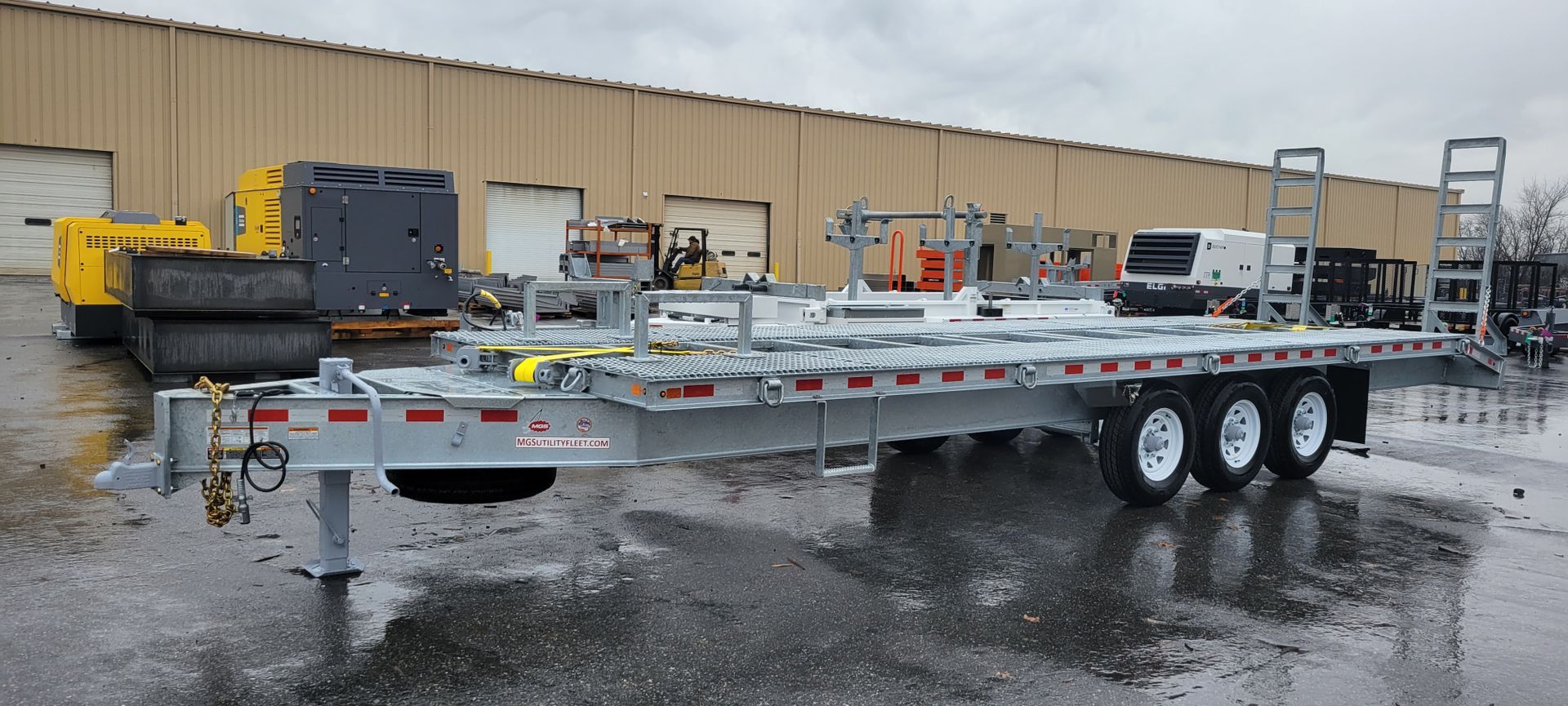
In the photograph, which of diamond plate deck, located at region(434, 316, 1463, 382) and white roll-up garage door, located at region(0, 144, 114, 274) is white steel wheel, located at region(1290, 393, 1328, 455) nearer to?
diamond plate deck, located at region(434, 316, 1463, 382)

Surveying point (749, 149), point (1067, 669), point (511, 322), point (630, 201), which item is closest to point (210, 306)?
point (511, 322)

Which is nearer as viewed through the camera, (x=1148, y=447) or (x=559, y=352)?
(x=559, y=352)

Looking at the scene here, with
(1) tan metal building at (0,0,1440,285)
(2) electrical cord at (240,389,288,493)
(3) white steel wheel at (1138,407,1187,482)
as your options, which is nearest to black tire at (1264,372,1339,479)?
(3) white steel wheel at (1138,407,1187,482)

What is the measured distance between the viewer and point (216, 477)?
14.1ft

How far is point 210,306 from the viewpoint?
1185 centimetres

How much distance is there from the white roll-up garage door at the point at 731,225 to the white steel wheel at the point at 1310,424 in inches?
944

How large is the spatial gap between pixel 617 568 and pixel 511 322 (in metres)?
2.09

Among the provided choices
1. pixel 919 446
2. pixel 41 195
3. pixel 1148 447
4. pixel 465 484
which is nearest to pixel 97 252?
pixel 41 195

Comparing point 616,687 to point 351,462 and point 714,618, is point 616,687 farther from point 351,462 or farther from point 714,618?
point 351,462

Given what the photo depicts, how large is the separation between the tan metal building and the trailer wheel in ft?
75.3

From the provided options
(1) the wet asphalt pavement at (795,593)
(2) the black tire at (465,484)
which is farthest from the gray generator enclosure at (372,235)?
(2) the black tire at (465,484)

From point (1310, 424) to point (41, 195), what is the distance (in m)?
24.1

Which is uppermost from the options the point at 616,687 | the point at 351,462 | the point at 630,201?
the point at 630,201

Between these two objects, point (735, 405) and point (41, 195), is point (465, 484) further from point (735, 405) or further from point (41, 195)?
point (41, 195)
